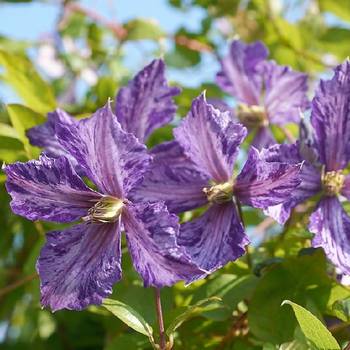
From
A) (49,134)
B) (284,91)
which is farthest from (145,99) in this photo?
(284,91)

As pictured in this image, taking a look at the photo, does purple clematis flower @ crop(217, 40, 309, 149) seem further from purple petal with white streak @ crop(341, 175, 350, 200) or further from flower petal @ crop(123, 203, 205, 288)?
flower petal @ crop(123, 203, 205, 288)

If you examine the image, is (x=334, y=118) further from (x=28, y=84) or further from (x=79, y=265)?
(x=28, y=84)

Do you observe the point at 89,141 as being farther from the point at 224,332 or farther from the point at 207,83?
the point at 207,83

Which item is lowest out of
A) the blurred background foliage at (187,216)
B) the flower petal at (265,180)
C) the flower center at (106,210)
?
the blurred background foliage at (187,216)

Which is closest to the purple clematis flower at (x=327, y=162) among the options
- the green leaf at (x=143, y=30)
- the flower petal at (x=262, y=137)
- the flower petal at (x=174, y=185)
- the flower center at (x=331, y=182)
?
the flower center at (x=331, y=182)

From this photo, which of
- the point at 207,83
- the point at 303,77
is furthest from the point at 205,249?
the point at 207,83

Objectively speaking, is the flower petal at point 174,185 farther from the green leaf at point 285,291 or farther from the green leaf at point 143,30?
the green leaf at point 143,30
